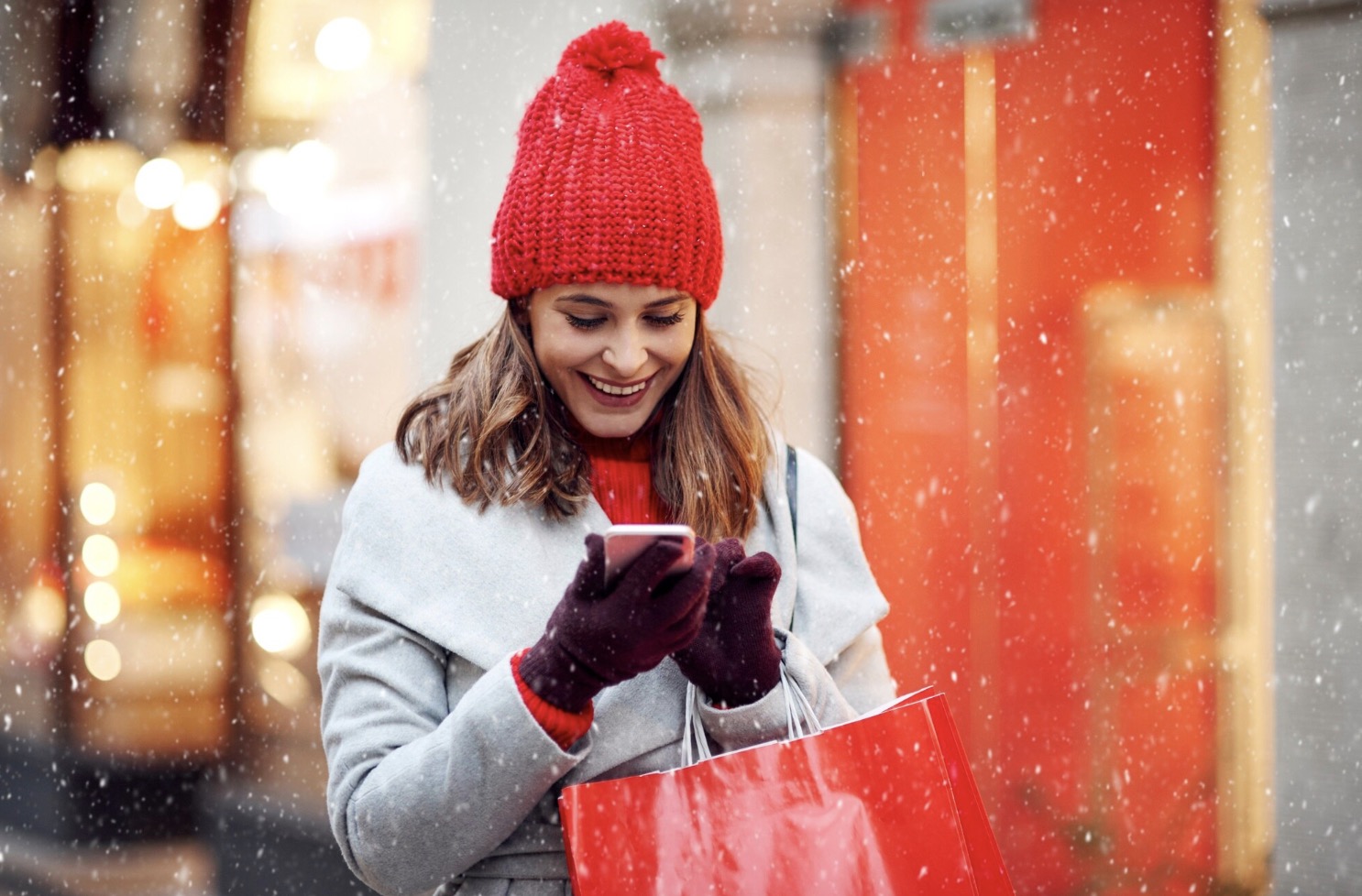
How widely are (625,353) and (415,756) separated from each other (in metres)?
0.67

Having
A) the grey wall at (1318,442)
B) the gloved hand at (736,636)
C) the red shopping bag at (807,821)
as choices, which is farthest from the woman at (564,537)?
the grey wall at (1318,442)

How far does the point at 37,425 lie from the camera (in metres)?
6.07

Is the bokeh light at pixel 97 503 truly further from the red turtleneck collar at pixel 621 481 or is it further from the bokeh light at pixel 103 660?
the red turtleneck collar at pixel 621 481

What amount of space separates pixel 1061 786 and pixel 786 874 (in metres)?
2.79

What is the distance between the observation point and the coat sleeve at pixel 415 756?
171 cm

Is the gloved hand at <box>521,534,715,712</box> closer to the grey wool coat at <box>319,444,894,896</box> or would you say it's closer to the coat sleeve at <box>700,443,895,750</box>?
the grey wool coat at <box>319,444,894,896</box>

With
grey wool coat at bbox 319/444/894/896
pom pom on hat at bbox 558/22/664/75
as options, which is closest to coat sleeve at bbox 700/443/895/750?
grey wool coat at bbox 319/444/894/896

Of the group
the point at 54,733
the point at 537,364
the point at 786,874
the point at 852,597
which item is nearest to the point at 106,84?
the point at 54,733

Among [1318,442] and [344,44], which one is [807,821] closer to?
[1318,442]

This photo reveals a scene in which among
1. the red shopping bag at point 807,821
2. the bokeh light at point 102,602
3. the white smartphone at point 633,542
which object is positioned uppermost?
the white smartphone at point 633,542

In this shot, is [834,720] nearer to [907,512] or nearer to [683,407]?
[683,407]

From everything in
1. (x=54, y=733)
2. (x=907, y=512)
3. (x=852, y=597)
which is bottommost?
(x=54, y=733)

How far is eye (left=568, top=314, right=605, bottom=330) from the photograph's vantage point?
6.77 ft

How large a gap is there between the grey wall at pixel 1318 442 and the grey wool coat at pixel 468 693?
2386 mm
